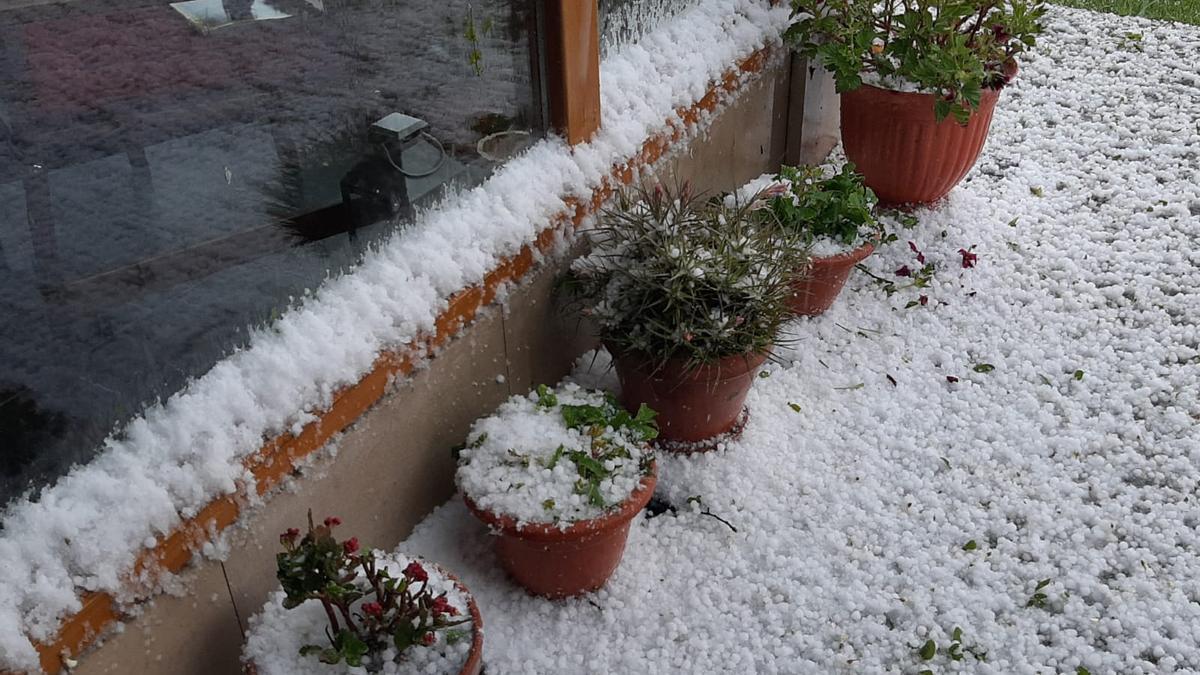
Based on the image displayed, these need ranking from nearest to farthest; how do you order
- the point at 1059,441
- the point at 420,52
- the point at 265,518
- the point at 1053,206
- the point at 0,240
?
1. the point at 0,240
2. the point at 265,518
3. the point at 420,52
4. the point at 1059,441
5. the point at 1053,206

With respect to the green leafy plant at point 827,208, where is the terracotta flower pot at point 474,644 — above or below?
below

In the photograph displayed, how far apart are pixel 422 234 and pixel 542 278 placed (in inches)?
13.7

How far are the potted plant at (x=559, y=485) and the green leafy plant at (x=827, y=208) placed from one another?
0.89 meters

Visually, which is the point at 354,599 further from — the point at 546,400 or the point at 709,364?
the point at 709,364

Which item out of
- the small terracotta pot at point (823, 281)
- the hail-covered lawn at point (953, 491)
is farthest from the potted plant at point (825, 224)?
the hail-covered lawn at point (953, 491)

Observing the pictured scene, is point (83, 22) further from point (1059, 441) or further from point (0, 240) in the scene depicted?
point (1059, 441)

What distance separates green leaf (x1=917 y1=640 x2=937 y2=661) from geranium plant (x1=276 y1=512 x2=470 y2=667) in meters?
0.87

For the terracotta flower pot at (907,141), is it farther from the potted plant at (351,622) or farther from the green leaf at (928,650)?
the potted plant at (351,622)

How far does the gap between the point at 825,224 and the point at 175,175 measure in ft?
5.63

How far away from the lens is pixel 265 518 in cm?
161

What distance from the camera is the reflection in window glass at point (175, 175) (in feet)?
4.24

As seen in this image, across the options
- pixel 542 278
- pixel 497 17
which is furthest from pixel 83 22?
pixel 542 278

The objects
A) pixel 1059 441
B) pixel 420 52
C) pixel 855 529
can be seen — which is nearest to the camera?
pixel 420 52

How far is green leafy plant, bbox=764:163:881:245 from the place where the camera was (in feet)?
8.52
